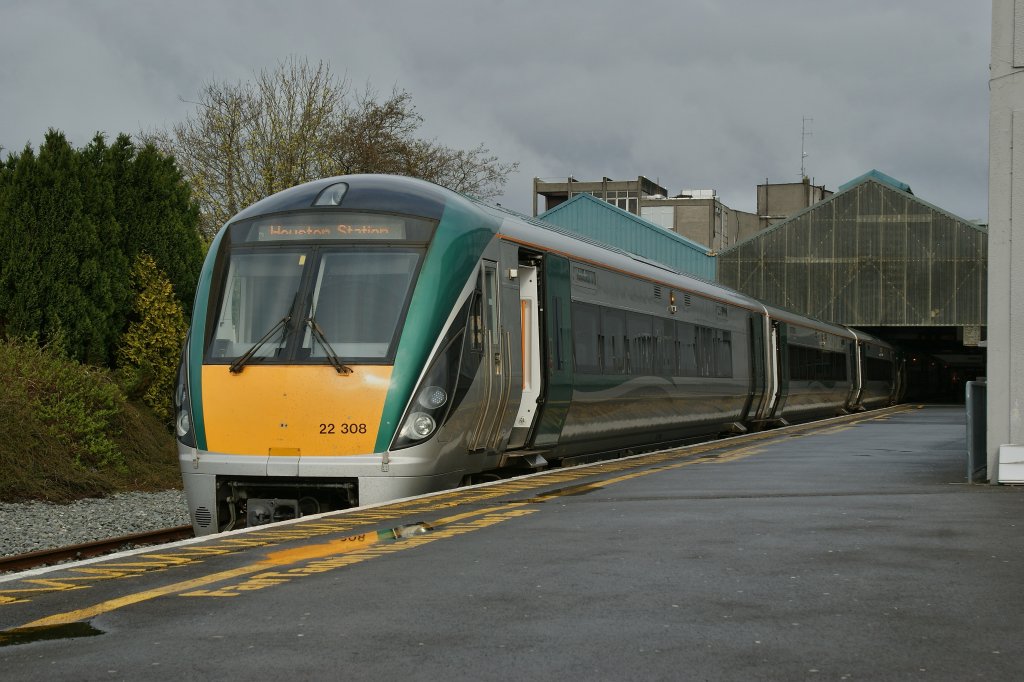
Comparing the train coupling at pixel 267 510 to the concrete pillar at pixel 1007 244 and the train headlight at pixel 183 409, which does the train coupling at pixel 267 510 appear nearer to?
the train headlight at pixel 183 409

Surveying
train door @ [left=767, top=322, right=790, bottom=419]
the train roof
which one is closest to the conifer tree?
the train roof

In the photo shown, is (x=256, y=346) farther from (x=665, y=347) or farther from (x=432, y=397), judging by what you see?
(x=665, y=347)

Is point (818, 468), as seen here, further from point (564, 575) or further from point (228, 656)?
point (228, 656)

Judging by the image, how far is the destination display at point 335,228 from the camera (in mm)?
13008

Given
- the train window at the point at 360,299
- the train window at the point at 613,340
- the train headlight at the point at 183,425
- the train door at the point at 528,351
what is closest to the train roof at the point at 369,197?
the train window at the point at 360,299

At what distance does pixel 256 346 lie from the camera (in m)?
12.6

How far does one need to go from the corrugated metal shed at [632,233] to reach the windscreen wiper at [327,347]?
42.4 metres

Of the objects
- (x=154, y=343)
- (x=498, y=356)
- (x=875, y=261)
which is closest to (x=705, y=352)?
(x=154, y=343)

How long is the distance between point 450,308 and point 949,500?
15.4 ft

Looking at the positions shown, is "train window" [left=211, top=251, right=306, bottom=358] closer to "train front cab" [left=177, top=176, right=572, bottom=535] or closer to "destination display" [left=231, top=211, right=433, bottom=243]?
"train front cab" [left=177, top=176, right=572, bottom=535]

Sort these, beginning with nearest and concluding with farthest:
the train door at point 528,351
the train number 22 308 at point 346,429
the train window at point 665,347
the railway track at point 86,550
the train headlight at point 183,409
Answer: the railway track at point 86,550 < the train number 22 308 at point 346,429 < the train headlight at point 183,409 < the train door at point 528,351 < the train window at point 665,347

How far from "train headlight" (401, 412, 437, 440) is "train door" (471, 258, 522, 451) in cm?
106

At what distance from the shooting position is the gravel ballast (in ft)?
48.3

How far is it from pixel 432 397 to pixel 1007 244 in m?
5.34
